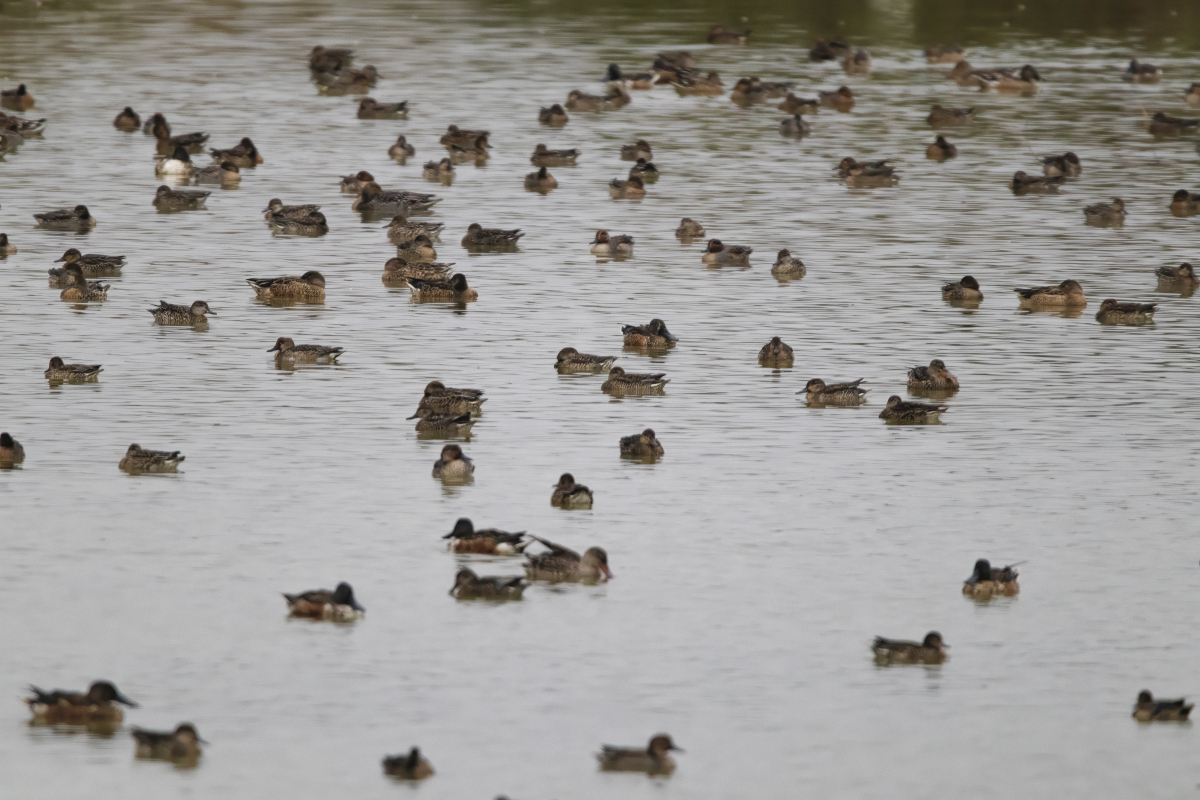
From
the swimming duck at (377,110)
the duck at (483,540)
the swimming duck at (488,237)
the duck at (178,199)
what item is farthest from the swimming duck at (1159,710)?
the swimming duck at (377,110)

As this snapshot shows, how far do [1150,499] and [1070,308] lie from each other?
1159 cm

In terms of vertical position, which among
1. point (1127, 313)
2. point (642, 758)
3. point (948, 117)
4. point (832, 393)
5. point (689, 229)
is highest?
point (948, 117)

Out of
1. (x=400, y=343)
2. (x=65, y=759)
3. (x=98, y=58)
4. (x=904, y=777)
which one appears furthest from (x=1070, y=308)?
(x=98, y=58)

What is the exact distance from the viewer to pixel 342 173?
4841 cm

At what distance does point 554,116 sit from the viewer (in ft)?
181

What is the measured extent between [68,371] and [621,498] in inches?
363

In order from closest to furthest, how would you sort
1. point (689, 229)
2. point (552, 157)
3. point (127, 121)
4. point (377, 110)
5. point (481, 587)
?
point (481, 587) < point (689, 229) < point (552, 157) < point (127, 121) < point (377, 110)

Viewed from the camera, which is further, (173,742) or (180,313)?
(180,313)

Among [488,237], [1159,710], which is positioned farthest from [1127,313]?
[1159,710]

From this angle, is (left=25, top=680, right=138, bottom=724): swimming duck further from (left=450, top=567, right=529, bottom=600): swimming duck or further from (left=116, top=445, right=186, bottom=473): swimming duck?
(left=116, top=445, right=186, bottom=473): swimming duck

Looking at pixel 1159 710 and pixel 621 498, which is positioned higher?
pixel 621 498

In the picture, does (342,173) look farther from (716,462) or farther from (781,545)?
(781,545)

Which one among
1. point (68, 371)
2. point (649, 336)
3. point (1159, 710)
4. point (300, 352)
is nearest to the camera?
point (1159, 710)

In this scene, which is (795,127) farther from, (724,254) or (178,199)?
(178,199)
